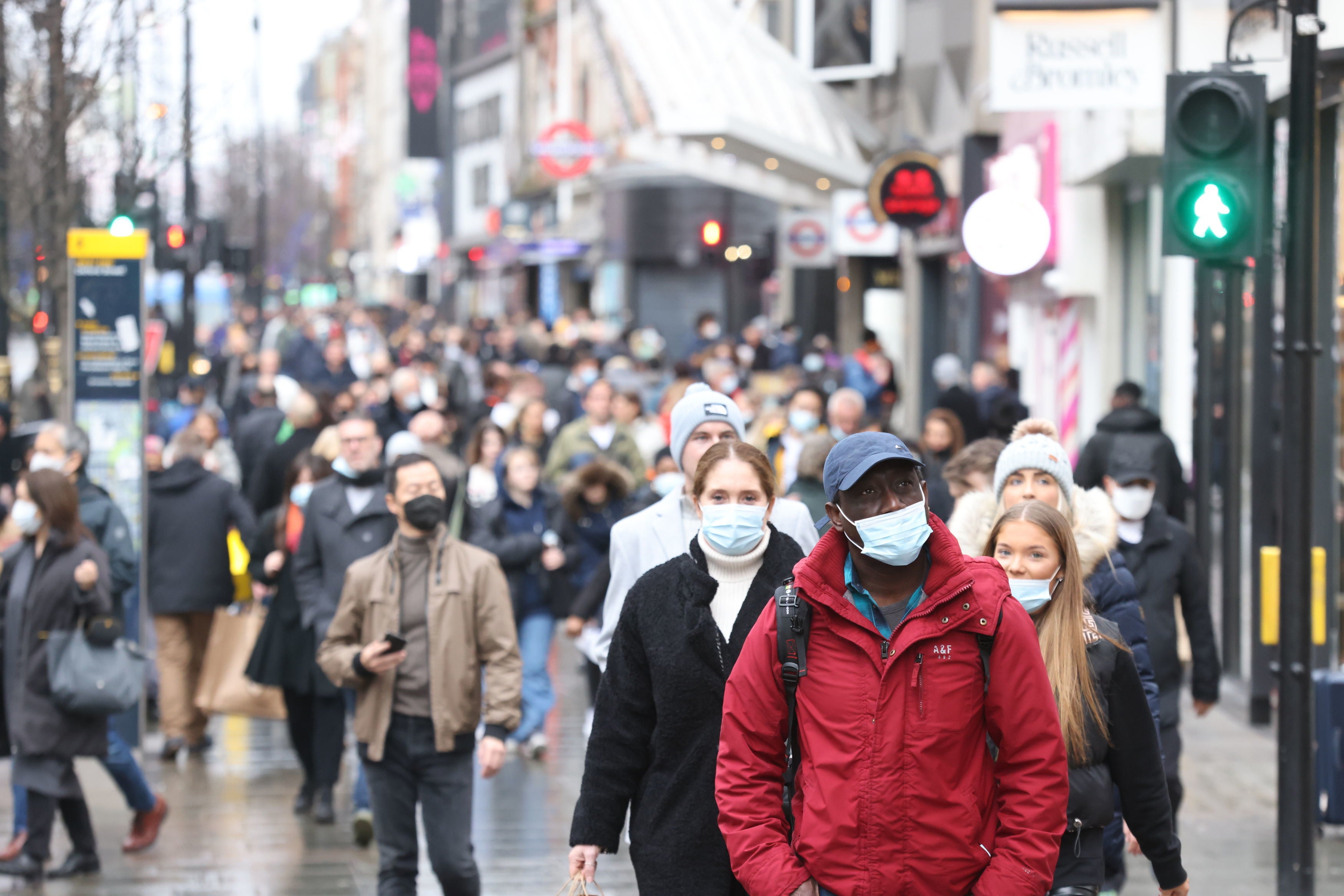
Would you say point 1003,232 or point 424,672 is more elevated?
point 1003,232

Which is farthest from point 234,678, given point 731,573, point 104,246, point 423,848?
point 731,573

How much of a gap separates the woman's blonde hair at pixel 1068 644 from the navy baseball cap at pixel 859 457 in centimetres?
99

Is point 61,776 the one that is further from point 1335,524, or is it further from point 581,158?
point 581,158

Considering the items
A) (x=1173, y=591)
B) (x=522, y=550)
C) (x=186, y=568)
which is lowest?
(x=186, y=568)

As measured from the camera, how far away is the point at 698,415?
626 centimetres

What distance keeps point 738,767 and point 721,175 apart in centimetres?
2183

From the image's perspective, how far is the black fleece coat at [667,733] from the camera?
486 cm

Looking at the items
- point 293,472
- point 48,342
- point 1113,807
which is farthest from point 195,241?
point 1113,807

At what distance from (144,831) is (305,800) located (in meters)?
1.07

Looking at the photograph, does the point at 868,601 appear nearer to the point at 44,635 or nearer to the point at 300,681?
the point at 44,635

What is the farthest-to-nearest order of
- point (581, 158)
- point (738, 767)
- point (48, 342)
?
1. point (581, 158)
2. point (48, 342)
3. point (738, 767)

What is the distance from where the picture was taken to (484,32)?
81375 mm

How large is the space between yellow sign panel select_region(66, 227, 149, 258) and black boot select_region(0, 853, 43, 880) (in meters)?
3.84

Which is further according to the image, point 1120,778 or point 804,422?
point 804,422
